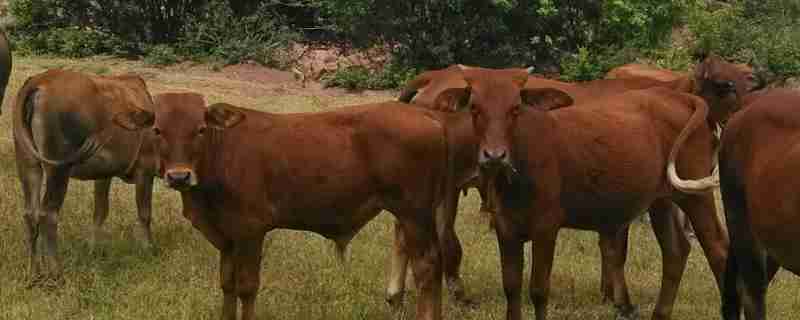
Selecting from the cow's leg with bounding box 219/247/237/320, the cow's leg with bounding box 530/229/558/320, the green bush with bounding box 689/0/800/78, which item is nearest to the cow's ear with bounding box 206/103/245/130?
the cow's leg with bounding box 219/247/237/320

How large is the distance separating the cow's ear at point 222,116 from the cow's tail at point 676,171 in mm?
2878

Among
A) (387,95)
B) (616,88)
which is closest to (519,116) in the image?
(616,88)

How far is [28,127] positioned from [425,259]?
135 inches

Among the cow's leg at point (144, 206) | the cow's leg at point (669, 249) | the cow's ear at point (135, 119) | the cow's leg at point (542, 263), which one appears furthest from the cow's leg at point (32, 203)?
the cow's leg at point (669, 249)

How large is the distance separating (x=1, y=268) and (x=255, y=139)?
107 inches

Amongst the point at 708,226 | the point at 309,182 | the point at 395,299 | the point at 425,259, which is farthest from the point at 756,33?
the point at 309,182

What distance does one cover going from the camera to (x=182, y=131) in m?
6.72

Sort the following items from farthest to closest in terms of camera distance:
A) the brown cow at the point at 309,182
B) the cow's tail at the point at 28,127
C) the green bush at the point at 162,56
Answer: the green bush at the point at 162,56
the cow's tail at the point at 28,127
the brown cow at the point at 309,182

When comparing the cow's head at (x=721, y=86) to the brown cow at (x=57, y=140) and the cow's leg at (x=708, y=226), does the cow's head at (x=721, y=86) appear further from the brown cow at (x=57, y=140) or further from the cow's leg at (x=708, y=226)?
the brown cow at (x=57, y=140)

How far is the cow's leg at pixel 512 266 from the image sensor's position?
6906 mm

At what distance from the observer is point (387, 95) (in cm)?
2120

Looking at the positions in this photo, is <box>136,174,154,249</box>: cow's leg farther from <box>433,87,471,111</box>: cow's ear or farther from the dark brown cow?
the dark brown cow

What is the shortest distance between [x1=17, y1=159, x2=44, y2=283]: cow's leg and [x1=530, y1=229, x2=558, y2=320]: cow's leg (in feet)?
12.9

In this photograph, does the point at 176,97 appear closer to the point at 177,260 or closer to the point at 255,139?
the point at 255,139
